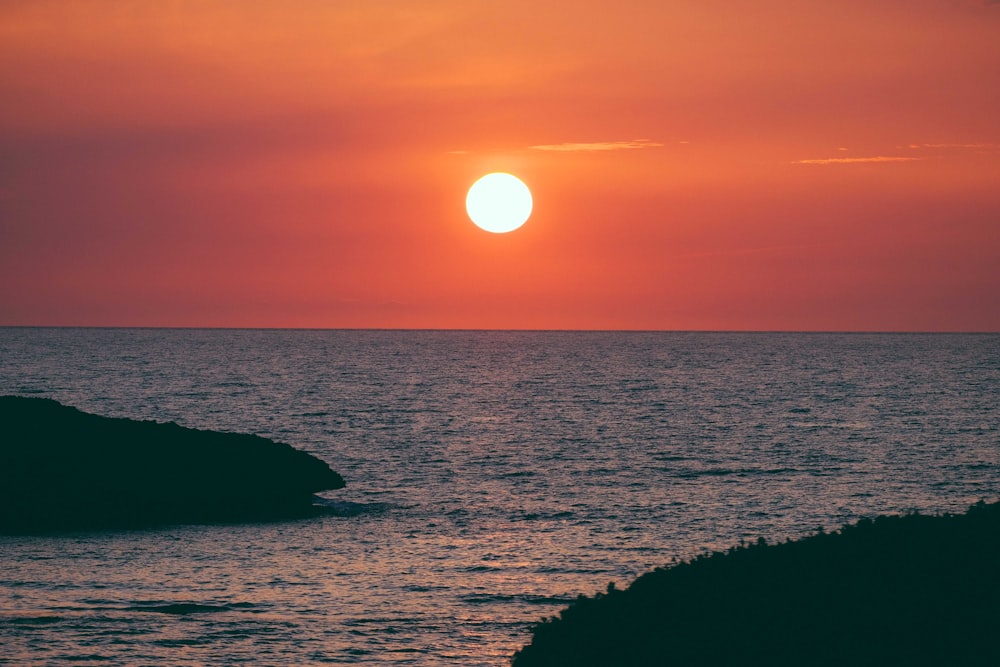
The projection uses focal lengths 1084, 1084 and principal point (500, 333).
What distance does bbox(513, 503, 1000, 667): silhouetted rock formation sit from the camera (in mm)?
17109

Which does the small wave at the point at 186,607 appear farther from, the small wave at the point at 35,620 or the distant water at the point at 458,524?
the small wave at the point at 35,620

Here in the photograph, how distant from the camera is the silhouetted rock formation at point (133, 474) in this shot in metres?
44.2

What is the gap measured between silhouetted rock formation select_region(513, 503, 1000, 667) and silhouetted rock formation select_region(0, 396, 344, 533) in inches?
1117

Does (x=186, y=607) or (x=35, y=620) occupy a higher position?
(x=186, y=607)

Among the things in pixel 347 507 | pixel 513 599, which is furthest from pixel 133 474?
pixel 513 599

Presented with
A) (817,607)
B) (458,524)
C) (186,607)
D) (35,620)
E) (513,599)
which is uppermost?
(458,524)

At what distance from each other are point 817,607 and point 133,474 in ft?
117

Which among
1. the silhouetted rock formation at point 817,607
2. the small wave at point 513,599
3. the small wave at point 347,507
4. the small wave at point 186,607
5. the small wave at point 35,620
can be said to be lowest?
the small wave at point 35,620

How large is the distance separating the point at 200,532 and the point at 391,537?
7.42m

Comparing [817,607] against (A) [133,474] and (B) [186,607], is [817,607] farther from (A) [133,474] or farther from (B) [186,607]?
(A) [133,474]

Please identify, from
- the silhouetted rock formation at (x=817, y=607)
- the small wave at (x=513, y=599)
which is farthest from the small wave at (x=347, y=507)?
the silhouetted rock formation at (x=817, y=607)

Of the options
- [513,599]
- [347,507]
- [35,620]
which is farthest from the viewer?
[347,507]

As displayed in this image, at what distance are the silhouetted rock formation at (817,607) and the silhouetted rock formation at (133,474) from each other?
2836 centimetres

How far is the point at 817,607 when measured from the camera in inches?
718
